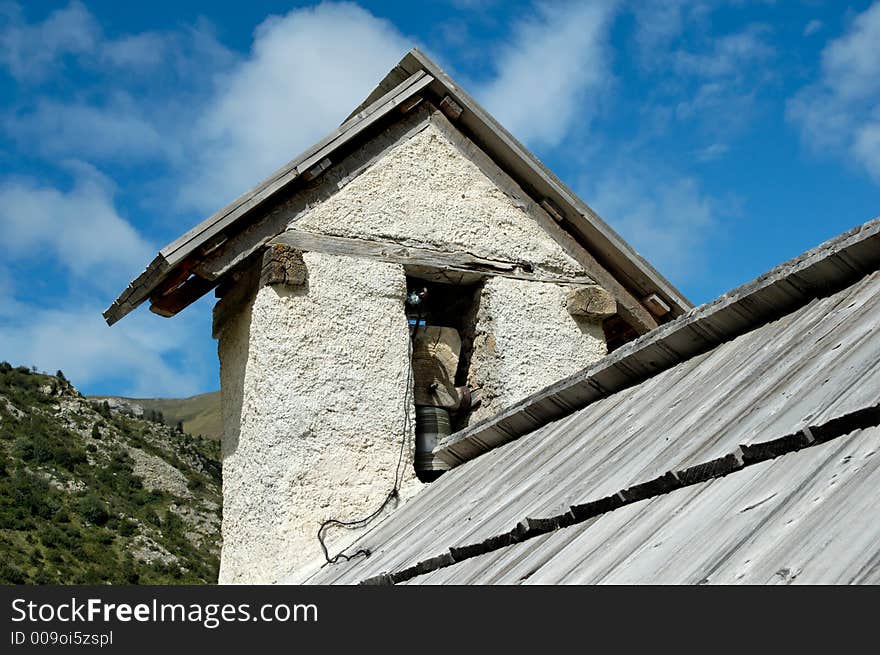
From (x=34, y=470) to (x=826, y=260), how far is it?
95.2 feet

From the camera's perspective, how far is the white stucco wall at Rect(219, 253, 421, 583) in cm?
627

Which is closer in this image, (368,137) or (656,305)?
(368,137)

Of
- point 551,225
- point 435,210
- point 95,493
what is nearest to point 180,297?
point 435,210

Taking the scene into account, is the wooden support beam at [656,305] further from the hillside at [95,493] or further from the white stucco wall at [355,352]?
the hillside at [95,493]

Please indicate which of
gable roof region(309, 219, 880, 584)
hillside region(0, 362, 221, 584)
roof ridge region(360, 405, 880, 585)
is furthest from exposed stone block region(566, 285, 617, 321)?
hillside region(0, 362, 221, 584)

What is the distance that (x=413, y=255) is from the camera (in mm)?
7191

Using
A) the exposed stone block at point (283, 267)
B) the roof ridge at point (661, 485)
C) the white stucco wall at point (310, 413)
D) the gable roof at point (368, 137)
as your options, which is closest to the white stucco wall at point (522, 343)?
the gable roof at point (368, 137)

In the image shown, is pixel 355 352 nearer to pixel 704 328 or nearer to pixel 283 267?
pixel 283 267

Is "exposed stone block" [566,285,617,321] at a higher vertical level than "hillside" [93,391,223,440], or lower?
lower

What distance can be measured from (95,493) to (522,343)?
25.3 m

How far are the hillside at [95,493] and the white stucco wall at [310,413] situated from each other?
17.0 metres

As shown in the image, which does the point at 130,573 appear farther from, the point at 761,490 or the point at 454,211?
the point at 761,490

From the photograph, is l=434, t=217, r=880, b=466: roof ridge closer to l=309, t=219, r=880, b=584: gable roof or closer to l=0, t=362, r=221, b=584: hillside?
l=309, t=219, r=880, b=584: gable roof
